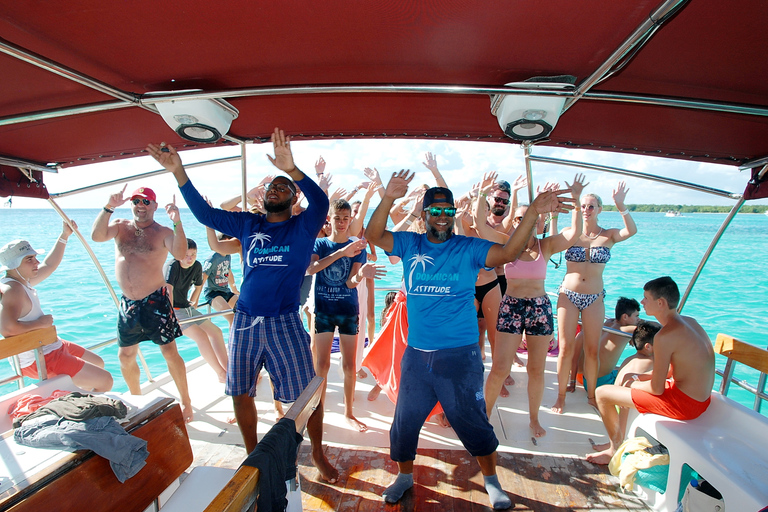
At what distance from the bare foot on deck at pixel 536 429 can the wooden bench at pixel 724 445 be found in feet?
2.34

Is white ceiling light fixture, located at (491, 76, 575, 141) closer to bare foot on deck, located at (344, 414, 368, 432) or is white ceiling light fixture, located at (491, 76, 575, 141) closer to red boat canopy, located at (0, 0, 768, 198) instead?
red boat canopy, located at (0, 0, 768, 198)

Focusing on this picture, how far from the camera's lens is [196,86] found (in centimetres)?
214

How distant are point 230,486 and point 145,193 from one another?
3.26 m

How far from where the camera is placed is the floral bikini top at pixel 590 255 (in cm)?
396

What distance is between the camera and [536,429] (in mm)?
3299

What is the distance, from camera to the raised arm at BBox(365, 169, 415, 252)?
236 centimetres

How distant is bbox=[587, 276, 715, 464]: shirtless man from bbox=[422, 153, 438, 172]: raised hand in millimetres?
1682

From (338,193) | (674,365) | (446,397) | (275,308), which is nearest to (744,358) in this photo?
(674,365)

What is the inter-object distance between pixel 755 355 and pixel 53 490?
3647 millimetres

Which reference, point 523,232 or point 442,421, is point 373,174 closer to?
point 523,232

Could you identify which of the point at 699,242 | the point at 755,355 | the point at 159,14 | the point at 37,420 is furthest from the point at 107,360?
the point at 699,242

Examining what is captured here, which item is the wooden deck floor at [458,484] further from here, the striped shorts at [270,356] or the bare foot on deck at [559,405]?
the bare foot on deck at [559,405]

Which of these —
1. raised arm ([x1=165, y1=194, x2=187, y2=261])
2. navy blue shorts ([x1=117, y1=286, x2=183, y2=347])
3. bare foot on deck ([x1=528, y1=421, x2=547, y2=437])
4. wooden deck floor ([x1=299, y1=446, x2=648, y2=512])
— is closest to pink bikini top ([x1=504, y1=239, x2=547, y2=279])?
bare foot on deck ([x1=528, y1=421, x2=547, y2=437])

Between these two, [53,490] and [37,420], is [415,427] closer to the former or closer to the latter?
[53,490]
